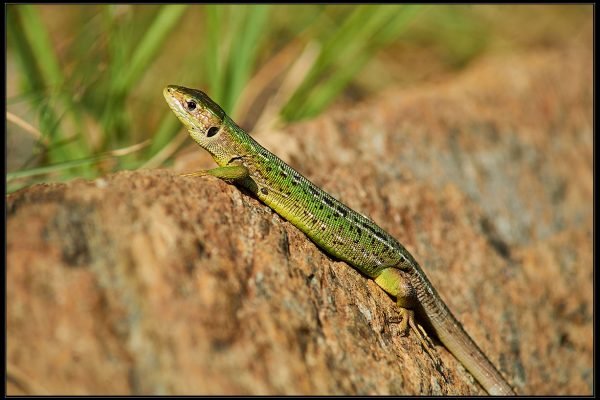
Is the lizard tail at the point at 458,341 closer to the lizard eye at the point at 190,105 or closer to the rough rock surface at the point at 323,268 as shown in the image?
the rough rock surface at the point at 323,268

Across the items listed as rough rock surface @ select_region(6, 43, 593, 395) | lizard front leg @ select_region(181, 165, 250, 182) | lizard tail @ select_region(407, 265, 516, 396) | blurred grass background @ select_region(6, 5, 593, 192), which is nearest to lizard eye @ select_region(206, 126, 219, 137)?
lizard front leg @ select_region(181, 165, 250, 182)

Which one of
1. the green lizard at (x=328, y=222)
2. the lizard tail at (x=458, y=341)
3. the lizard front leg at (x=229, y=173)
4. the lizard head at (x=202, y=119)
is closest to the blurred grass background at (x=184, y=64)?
the lizard head at (x=202, y=119)

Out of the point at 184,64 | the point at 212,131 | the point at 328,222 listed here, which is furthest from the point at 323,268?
the point at 184,64

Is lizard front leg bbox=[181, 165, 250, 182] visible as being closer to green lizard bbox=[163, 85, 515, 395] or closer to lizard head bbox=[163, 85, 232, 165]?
green lizard bbox=[163, 85, 515, 395]

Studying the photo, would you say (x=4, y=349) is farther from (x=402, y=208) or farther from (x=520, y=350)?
(x=520, y=350)

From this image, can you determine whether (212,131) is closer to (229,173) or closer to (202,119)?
(202,119)

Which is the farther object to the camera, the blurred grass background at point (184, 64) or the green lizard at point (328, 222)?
the blurred grass background at point (184, 64)
